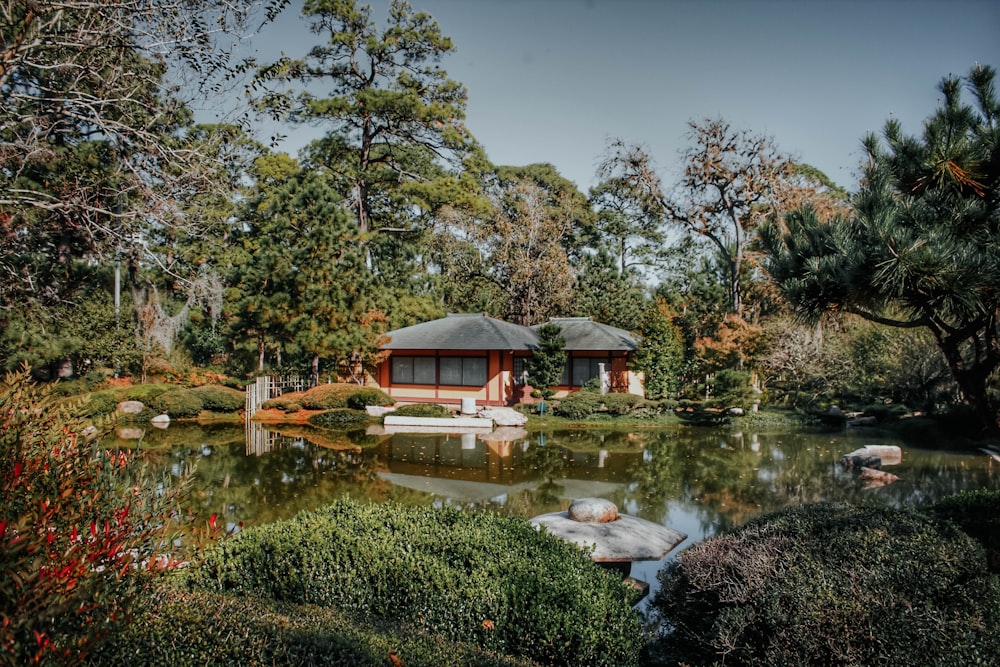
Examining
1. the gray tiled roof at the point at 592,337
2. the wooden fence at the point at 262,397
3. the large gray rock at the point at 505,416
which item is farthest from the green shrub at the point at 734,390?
the wooden fence at the point at 262,397

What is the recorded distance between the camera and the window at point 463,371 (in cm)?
2450

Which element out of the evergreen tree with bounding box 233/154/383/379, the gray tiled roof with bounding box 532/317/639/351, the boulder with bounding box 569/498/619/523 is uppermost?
the evergreen tree with bounding box 233/154/383/379

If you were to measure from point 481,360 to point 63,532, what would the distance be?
21863mm

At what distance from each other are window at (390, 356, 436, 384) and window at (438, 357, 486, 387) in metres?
0.51

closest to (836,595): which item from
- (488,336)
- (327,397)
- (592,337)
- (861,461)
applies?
(861,461)

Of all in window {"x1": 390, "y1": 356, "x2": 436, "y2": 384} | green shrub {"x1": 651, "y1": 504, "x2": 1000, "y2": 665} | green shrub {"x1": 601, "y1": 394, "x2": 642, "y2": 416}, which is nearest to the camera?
green shrub {"x1": 651, "y1": 504, "x2": 1000, "y2": 665}

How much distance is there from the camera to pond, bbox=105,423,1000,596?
9688mm

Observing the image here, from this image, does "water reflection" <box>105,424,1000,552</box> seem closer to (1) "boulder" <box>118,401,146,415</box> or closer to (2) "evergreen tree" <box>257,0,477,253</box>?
(1) "boulder" <box>118,401,146,415</box>

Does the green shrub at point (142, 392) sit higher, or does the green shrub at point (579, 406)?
the green shrub at point (142, 392)

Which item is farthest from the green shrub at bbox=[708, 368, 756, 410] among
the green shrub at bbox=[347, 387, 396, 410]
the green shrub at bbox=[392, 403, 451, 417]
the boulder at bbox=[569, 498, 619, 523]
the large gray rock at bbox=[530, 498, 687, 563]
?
the boulder at bbox=[569, 498, 619, 523]

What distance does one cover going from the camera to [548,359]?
2217 centimetres

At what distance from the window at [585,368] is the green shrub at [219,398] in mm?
12789

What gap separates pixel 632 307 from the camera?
29.7 meters

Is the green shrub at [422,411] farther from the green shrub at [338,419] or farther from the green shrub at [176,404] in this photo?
the green shrub at [176,404]
